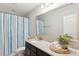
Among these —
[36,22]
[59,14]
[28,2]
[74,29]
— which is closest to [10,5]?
[28,2]

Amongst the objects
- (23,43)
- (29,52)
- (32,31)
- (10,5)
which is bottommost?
(29,52)

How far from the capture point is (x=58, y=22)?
1729mm

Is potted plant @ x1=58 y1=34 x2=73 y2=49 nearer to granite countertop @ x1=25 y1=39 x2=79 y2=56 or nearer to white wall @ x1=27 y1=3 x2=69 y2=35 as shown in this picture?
granite countertop @ x1=25 y1=39 x2=79 y2=56

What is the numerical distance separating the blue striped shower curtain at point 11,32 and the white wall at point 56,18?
1.03 feet

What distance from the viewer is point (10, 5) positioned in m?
1.69

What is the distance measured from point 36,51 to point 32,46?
99mm

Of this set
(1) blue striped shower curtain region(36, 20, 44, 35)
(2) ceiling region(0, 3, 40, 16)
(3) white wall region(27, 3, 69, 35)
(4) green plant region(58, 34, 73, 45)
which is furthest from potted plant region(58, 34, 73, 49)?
(2) ceiling region(0, 3, 40, 16)

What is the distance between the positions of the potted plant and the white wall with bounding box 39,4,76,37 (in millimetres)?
72

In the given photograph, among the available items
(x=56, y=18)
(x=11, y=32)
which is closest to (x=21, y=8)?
(x=11, y=32)

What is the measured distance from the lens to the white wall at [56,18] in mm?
1654

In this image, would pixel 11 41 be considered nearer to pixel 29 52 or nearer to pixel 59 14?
pixel 29 52

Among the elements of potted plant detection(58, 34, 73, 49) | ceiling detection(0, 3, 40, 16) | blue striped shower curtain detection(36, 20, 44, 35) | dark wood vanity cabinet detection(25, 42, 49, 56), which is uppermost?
ceiling detection(0, 3, 40, 16)

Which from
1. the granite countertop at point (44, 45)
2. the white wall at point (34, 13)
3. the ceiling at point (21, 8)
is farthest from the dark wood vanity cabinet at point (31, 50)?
the ceiling at point (21, 8)

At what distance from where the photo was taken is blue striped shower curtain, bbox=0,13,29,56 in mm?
1667
